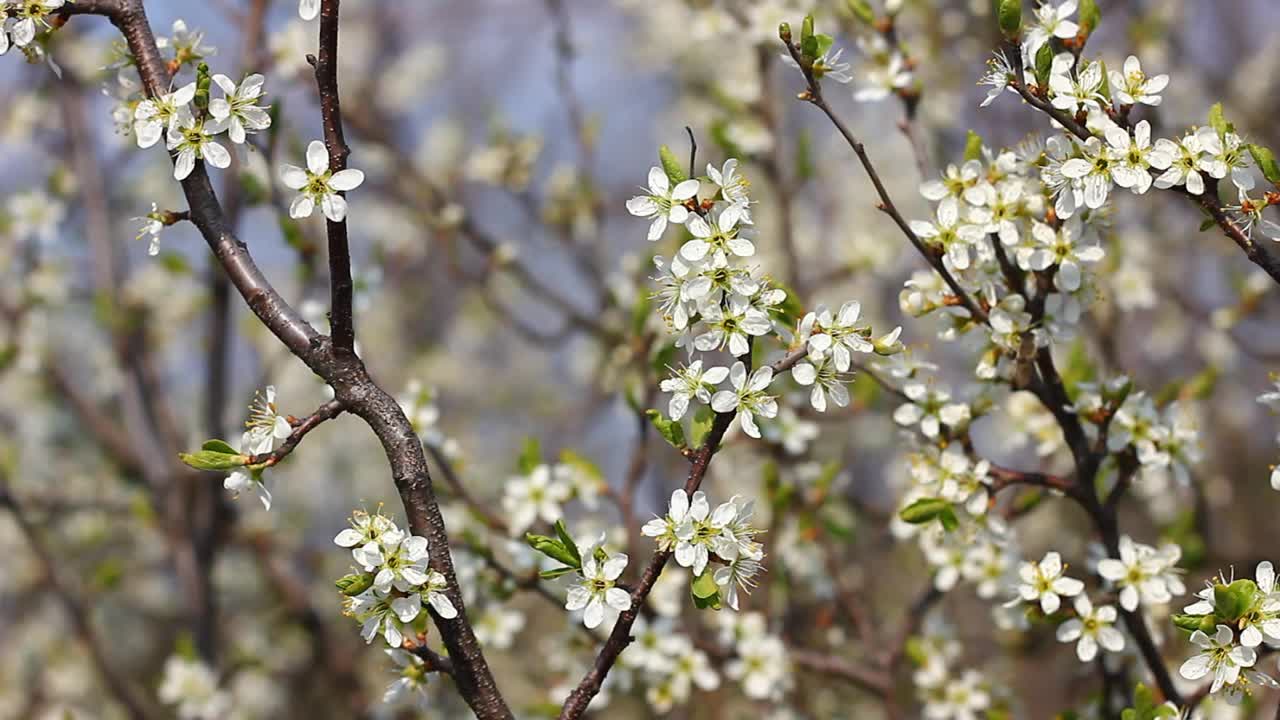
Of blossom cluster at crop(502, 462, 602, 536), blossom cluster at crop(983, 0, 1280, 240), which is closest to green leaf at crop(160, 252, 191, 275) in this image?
blossom cluster at crop(502, 462, 602, 536)

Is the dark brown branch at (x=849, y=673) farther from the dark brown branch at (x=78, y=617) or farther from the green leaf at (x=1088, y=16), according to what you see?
the dark brown branch at (x=78, y=617)

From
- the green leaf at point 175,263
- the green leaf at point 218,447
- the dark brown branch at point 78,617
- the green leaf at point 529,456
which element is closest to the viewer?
the green leaf at point 218,447

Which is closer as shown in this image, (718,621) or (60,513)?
(718,621)

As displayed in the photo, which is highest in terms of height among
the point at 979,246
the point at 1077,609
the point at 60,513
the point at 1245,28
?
the point at 1245,28

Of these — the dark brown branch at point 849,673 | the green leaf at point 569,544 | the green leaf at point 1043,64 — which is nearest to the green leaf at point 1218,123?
the green leaf at point 1043,64

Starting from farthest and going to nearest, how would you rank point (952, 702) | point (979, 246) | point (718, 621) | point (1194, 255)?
point (1194, 255), point (718, 621), point (952, 702), point (979, 246)

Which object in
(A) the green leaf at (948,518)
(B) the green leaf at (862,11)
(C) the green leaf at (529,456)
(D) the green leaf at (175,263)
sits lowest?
(A) the green leaf at (948,518)

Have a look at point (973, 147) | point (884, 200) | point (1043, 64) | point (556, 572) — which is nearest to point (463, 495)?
point (556, 572)

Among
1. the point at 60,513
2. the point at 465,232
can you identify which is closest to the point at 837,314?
the point at 465,232

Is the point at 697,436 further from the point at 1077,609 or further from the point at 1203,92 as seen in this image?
the point at 1203,92
